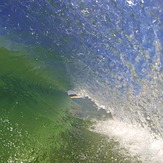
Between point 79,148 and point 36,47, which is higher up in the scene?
point 36,47

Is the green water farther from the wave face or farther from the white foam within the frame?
the white foam

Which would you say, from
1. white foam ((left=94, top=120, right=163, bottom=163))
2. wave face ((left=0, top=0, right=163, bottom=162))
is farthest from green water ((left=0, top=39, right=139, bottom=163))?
white foam ((left=94, top=120, right=163, bottom=163))

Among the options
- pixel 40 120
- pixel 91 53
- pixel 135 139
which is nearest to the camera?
pixel 135 139

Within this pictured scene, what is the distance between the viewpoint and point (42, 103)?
5.55 m

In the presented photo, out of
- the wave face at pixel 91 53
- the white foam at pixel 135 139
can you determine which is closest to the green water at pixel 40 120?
the wave face at pixel 91 53

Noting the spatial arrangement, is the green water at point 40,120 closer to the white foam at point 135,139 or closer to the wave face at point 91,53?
the wave face at point 91,53

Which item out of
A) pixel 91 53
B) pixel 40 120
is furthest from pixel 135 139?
pixel 91 53

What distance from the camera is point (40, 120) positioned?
5039 millimetres

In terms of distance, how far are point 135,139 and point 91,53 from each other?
5.65 feet

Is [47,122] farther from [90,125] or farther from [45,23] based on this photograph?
[45,23]

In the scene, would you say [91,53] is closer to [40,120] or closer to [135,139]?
[40,120]

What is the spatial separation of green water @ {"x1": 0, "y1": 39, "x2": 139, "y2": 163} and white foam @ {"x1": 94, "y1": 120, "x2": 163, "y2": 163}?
0.61ft

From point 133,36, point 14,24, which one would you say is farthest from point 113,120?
point 14,24

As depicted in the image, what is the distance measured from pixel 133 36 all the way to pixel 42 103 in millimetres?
2066
